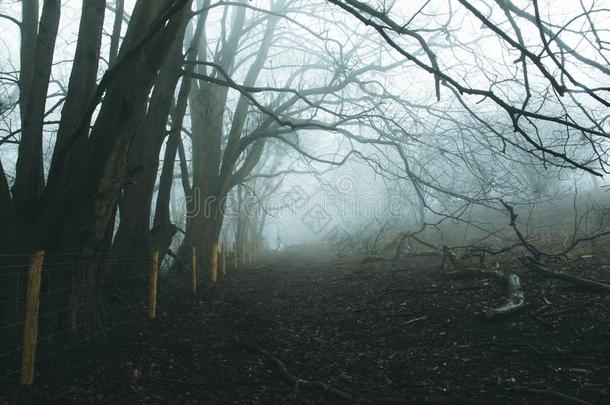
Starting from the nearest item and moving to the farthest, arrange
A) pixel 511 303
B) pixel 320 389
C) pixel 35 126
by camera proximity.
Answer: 1. pixel 320 389
2. pixel 511 303
3. pixel 35 126

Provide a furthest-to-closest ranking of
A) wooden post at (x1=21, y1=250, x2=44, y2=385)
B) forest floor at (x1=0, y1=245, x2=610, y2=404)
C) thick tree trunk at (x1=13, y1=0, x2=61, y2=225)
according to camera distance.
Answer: thick tree trunk at (x1=13, y1=0, x2=61, y2=225), wooden post at (x1=21, y1=250, x2=44, y2=385), forest floor at (x1=0, y1=245, x2=610, y2=404)

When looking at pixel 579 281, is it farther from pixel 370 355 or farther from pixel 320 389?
pixel 320 389

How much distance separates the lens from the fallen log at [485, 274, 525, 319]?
4.50 meters

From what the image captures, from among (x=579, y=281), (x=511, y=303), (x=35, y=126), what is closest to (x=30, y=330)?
(x=35, y=126)

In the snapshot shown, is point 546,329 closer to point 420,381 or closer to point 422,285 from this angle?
point 420,381

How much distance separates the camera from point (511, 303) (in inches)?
186

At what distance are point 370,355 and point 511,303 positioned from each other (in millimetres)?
1719

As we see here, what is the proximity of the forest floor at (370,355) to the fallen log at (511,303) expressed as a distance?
0.26 feet

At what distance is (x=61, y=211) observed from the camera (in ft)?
15.7

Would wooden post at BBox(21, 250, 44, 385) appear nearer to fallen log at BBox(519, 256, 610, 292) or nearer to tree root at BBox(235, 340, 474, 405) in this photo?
tree root at BBox(235, 340, 474, 405)

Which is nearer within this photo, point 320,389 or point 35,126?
point 320,389

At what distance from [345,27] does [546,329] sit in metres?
8.27

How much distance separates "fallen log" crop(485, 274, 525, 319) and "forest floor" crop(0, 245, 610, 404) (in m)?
0.08

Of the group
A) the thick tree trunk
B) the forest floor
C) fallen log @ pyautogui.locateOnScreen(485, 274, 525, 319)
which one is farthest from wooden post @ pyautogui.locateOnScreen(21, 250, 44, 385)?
fallen log @ pyautogui.locateOnScreen(485, 274, 525, 319)
